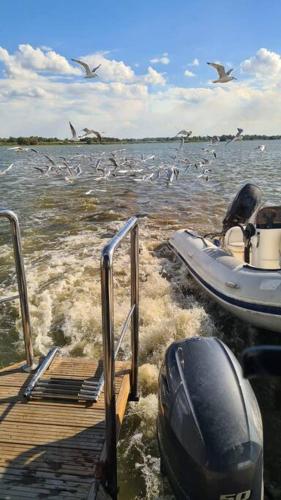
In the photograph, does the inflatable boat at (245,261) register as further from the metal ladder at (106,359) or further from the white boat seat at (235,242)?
the metal ladder at (106,359)

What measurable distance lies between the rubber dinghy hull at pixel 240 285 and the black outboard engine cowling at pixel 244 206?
2.24 ft

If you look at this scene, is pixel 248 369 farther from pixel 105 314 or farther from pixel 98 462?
pixel 98 462

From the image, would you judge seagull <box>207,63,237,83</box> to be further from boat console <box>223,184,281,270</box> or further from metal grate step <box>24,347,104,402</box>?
metal grate step <box>24,347,104,402</box>

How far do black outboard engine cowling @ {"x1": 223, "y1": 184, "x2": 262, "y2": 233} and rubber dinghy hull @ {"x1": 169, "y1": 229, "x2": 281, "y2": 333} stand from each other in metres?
0.68

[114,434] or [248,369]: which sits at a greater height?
[248,369]

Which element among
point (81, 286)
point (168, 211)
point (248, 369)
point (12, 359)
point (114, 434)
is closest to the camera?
point (248, 369)

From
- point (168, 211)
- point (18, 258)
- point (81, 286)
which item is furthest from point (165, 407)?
point (168, 211)

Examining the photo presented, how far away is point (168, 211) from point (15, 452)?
10111mm

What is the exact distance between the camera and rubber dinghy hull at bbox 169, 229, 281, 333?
461 cm

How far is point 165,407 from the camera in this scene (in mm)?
2438

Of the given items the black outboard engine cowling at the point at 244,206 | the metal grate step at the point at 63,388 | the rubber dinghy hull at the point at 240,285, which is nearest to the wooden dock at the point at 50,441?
the metal grate step at the point at 63,388

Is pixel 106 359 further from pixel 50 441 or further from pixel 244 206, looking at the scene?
pixel 244 206

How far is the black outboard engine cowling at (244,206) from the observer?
714 cm

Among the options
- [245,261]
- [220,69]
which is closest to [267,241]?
[245,261]
